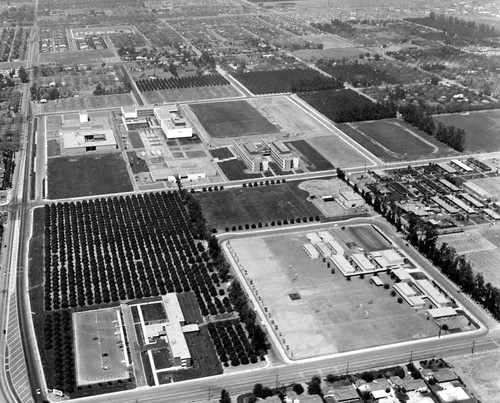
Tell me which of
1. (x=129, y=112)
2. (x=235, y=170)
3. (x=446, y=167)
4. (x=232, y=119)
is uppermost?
(x=446, y=167)

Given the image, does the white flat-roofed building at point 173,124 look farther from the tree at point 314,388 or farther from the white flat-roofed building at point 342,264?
the tree at point 314,388

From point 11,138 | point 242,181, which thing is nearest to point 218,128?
point 242,181

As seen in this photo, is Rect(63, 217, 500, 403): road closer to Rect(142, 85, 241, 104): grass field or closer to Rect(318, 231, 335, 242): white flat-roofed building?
Rect(318, 231, 335, 242): white flat-roofed building

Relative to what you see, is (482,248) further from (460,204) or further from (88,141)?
(88,141)

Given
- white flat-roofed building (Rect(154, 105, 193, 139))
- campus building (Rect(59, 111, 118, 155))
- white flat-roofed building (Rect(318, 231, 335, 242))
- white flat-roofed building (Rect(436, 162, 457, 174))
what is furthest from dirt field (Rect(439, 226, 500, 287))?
campus building (Rect(59, 111, 118, 155))

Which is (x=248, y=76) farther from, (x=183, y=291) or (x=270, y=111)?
(x=183, y=291)

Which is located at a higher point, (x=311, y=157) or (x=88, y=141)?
(x=88, y=141)

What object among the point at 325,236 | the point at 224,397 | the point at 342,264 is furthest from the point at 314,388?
the point at 325,236
